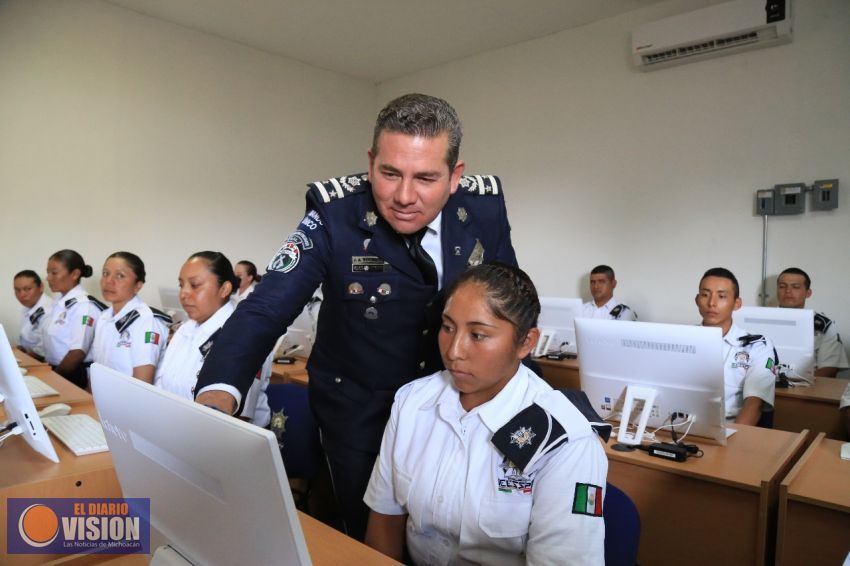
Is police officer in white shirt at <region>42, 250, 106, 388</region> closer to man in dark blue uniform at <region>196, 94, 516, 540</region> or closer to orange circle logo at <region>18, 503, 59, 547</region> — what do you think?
orange circle logo at <region>18, 503, 59, 547</region>

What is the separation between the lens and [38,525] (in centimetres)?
120

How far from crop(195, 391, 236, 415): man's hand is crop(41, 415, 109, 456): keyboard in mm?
693

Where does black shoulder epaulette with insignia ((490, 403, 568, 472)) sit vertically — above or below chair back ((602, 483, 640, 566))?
above

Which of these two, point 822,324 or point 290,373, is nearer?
point 290,373

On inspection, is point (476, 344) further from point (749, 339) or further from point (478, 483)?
point (749, 339)

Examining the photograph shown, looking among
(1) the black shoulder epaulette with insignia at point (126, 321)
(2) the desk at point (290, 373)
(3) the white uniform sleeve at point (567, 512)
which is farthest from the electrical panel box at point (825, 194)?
(1) the black shoulder epaulette with insignia at point (126, 321)

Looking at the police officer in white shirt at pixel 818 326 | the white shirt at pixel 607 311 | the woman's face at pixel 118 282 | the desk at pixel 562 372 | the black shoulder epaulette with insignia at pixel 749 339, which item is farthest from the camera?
the white shirt at pixel 607 311

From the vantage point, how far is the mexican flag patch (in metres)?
1.03

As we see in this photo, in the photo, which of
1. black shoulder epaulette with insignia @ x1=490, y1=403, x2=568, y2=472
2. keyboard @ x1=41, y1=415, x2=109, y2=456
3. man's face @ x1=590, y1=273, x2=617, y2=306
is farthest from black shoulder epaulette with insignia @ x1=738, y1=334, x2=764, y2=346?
keyboard @ x1=41, y1=415, x2=109, y2=456

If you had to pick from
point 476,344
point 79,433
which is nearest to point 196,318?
point 79,433

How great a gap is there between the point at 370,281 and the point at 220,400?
0.46 metres

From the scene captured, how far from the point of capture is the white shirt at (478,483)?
103cm

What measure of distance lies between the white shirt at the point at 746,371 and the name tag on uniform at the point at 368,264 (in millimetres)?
1856

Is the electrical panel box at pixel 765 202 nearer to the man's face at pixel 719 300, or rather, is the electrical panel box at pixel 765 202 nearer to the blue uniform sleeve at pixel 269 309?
the man's face at pixel 719 300
